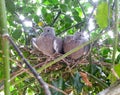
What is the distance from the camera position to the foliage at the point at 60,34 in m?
0.82

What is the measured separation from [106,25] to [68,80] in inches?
12.6

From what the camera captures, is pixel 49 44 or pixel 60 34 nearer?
pixel 49 44

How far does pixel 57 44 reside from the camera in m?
0.88

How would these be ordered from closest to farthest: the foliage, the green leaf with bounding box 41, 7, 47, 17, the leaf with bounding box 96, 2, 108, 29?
the leaf with bounding box 96, 2, 108, 29, the foliage, the green leaf with bounding box 41, 7, 47, 17

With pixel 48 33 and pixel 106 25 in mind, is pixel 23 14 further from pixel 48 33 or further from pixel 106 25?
pixel 106 25

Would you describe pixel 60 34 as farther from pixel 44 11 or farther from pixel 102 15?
pixel 102 15

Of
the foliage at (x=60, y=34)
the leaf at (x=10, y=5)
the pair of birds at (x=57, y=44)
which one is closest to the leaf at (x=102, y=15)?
the foliage at (x=60, y=34)

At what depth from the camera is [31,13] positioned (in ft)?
3.53

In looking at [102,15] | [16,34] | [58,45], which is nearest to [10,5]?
[16,34]

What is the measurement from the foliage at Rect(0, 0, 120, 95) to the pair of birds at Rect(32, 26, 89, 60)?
0.03 m

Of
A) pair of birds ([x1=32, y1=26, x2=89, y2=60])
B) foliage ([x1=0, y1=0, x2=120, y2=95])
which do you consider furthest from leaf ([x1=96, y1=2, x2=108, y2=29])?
pair of birds ([x1=32, y1=26, x2=89, y2=60])

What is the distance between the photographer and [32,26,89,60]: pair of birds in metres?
0.86

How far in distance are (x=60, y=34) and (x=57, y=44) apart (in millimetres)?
214

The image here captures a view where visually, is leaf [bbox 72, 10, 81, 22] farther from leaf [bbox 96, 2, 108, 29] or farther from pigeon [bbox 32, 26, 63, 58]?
leaf [bbox 96, 2, 108, 29]
